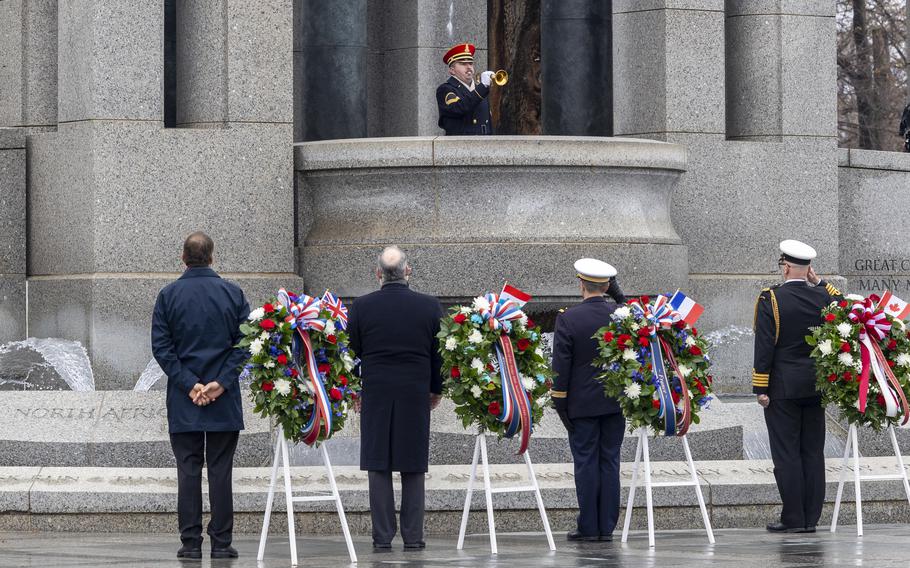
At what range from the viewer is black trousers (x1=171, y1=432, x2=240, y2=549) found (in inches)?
391

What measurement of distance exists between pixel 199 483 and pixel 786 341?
160 inches

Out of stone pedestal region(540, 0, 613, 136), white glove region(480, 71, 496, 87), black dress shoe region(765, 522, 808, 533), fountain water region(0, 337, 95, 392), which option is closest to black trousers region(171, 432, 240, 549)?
black dress shoe region(765, 522, 808, 533)

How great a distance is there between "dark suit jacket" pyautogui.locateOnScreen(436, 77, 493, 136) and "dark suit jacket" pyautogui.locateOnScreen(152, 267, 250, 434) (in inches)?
243

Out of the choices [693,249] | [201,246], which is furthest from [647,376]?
[693,249]

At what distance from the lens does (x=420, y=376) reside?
1069 centimetres

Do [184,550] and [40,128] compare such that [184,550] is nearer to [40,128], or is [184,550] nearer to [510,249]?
[510,249]

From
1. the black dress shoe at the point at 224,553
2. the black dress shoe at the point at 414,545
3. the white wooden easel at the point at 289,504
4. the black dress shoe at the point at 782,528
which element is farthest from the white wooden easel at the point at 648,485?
the black dress shoe at the point at 224,553

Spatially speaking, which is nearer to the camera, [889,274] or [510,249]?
[510,249]

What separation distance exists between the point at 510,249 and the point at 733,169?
353 cm

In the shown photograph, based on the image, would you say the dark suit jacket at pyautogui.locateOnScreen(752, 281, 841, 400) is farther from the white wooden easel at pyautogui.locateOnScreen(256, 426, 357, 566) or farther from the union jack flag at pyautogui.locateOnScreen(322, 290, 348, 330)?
the white wooden easel at pyautogui.locateOnScreen(256, 426, 357, 566)

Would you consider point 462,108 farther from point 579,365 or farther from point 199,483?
point 199,483

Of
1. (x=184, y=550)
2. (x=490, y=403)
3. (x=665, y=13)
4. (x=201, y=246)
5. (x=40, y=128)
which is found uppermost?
(x=665, y=13)

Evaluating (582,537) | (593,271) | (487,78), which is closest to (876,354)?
(593,271)

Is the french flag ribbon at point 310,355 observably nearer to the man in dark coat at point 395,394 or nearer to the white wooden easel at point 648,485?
the man in dark coat at point 395,394
